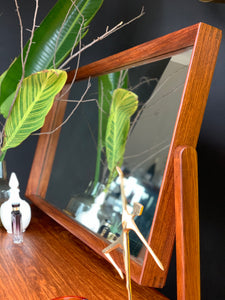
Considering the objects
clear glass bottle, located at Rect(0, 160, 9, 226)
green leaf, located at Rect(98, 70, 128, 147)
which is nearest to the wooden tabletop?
clear glass bottle, located at Rect(0, 160, 9, 226)

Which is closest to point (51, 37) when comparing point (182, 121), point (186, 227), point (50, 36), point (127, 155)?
point (50, 36)

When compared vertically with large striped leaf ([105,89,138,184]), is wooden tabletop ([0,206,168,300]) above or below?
below

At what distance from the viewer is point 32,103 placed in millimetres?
1135

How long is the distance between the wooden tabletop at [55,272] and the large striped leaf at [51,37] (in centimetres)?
50

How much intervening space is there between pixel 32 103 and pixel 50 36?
0.33 meters

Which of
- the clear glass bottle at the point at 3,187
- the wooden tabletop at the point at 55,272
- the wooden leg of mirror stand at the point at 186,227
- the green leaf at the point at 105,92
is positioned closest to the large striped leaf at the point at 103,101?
the green leaf at the point at 105,92

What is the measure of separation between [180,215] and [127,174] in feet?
1.23

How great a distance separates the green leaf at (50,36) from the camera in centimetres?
130

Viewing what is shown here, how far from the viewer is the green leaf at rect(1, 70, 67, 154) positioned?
1.08 meters

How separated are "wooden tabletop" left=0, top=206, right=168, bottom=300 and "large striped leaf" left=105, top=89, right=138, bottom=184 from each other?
260 mm

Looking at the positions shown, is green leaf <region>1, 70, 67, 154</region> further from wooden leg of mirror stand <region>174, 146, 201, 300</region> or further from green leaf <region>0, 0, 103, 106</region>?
wooden leg of mirror stand <region>174, 146, 201, 300</region>

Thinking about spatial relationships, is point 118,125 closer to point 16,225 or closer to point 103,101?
point 103,101

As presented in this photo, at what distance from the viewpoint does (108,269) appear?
3.12ft

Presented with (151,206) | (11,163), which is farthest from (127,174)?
(11,163)
